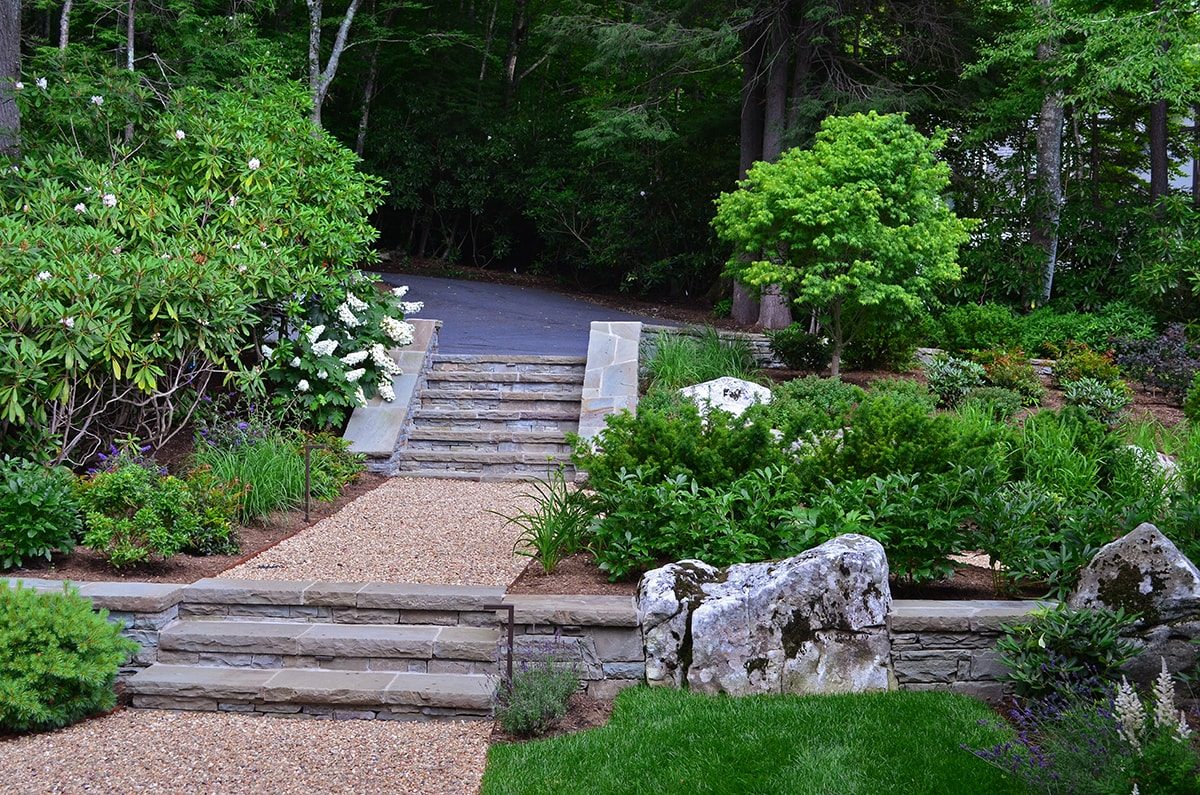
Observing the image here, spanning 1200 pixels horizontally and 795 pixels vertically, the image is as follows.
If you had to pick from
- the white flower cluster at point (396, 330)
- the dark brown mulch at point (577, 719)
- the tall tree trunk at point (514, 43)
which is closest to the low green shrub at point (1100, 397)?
the white flower cluster at point (396, 330)

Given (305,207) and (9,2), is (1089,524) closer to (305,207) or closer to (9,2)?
(305,207)

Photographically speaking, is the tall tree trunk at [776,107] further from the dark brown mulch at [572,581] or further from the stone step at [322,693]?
the stone step at [322,693]

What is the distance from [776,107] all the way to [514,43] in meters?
8.61

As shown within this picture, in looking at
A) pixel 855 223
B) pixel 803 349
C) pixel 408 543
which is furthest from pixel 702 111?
pixel 408 543

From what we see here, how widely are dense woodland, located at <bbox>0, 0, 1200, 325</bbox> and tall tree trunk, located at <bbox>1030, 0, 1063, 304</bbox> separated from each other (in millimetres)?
29

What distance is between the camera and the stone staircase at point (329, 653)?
440 cm

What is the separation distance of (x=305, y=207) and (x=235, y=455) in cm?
245

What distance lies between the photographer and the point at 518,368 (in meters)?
10.0

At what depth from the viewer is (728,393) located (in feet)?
29.4

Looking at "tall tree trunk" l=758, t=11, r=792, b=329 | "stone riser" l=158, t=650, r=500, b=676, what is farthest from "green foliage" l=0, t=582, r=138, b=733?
"tall tree trunk" l=758, t=11, r=792, b=329

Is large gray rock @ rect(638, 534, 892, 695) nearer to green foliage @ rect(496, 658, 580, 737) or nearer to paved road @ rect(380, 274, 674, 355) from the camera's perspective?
green foliage @ rect(496, 658, 580, 737)

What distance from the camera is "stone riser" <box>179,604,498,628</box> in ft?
16.1

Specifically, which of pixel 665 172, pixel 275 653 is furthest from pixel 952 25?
pixel 275 653

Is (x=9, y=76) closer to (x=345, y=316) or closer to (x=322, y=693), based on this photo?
(x=345, y=316)
